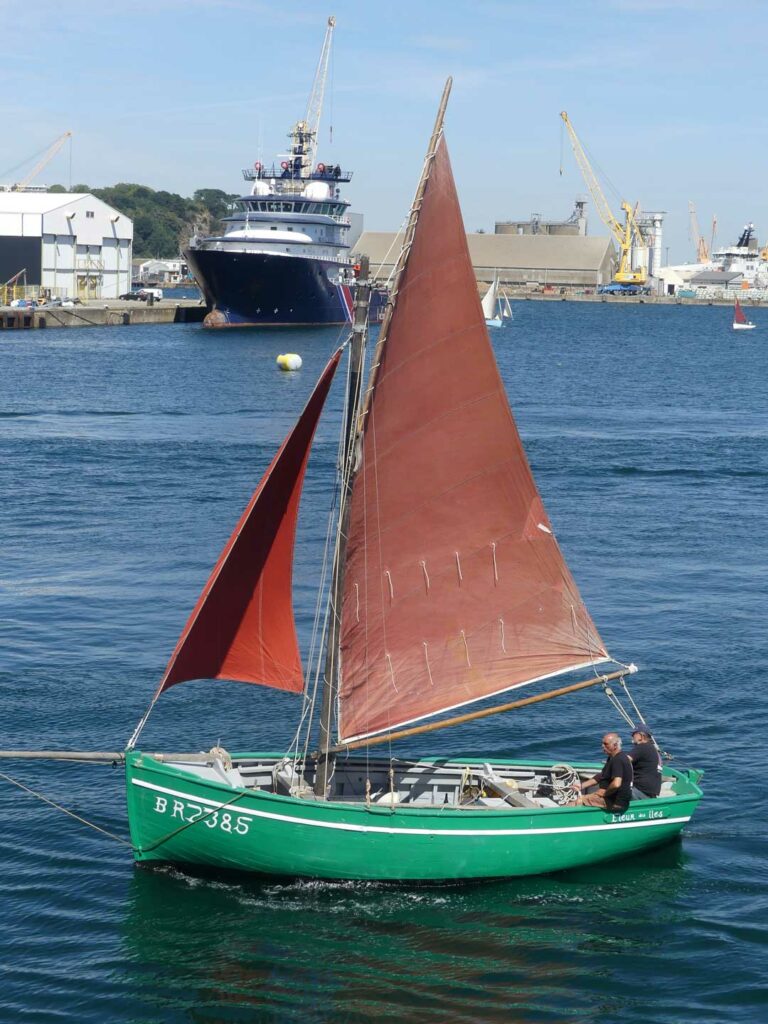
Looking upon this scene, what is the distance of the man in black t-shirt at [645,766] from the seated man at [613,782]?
1.13ft

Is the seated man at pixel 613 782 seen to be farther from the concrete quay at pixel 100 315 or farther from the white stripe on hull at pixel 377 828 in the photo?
the concrete quay at pixel 100 315

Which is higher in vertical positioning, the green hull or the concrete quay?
the concrete quay

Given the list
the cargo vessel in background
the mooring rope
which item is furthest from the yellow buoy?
the mooring rope

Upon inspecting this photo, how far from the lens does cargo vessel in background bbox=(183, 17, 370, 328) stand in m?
117

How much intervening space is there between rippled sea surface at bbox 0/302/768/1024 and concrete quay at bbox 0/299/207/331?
219ft

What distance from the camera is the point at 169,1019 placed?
1619 centimetres

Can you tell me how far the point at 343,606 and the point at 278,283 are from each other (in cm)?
10258

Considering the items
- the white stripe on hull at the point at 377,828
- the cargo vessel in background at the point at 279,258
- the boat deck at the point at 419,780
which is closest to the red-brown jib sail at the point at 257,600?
the boat deck at the point at 419,780

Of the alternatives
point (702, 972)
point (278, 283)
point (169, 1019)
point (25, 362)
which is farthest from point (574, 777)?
point (278, 283)

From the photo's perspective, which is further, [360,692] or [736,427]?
[736,427]

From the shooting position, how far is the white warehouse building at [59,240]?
414 ft

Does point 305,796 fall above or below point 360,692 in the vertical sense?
below

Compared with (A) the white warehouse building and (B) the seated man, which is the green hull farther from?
(A) the white warehouse building

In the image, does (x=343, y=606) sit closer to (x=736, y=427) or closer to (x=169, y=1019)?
(x=169, y=1019)
